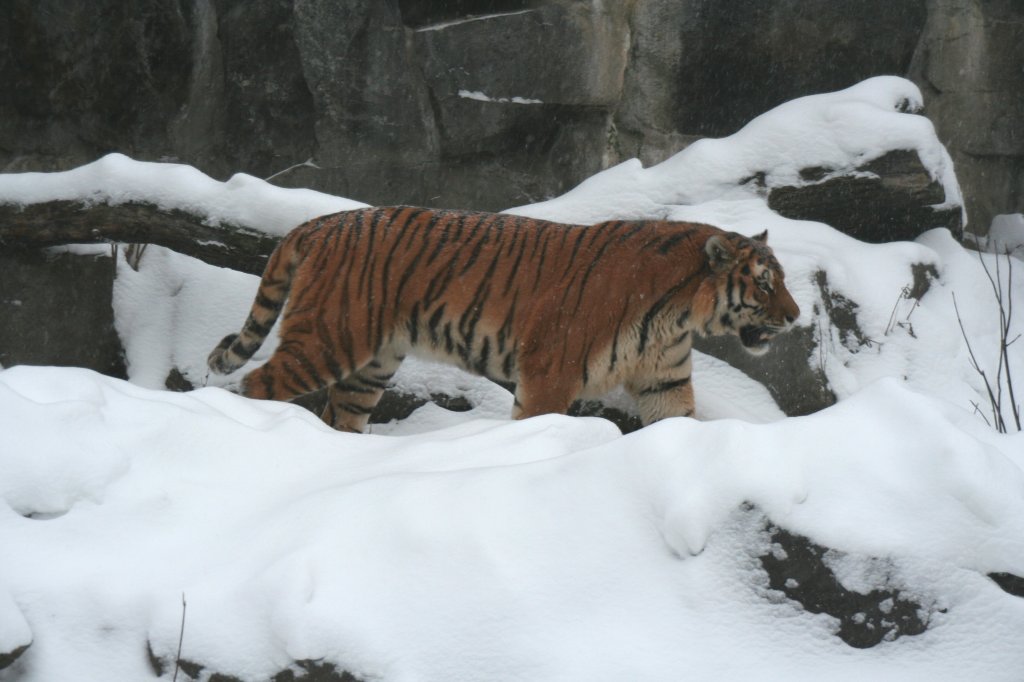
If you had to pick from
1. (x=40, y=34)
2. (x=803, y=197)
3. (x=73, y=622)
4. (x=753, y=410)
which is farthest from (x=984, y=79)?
(x=73, y=622)

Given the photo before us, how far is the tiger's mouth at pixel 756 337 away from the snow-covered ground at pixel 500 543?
82.4 inches

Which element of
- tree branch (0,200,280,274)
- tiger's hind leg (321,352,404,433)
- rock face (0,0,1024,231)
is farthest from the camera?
rock face (0,0,1024,231)

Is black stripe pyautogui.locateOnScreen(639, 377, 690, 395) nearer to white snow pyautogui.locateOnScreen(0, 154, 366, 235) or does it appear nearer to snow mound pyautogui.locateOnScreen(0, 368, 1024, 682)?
white snow pyautogui.locateOnScreen(0, 154, 366, 235)

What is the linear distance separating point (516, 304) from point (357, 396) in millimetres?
1034

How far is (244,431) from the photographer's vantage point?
133 inches

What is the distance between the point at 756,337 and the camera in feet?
17.5

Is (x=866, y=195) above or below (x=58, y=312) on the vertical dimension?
above

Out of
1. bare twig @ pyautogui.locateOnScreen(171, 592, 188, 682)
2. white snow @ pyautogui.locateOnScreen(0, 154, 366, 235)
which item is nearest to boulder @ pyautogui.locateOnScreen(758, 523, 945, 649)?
bare twig @ pyautogui.locateOnScreen(171, 592, 188, 682)

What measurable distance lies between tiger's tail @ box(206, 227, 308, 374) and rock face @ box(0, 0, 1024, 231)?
2.89 metres

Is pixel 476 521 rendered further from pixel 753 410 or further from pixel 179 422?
pixel 753 410

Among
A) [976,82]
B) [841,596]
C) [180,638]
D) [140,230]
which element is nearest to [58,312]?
[140,230]

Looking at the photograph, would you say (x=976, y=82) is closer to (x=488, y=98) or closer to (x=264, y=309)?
(x=488, y=98)

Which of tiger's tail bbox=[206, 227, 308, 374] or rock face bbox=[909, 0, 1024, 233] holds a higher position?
rock face bbox=[909, 0, 1024, 233]

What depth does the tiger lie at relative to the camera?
5.19 meters
